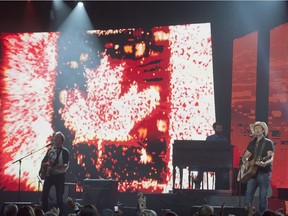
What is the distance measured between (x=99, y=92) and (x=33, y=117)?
5.58 ft

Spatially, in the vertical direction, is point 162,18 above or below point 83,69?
above

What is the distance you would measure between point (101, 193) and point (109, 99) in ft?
9.96


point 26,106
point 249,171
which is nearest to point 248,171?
point 249,171

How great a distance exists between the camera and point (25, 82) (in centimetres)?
1550

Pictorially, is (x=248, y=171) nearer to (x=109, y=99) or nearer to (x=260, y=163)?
(x=260, y=163)

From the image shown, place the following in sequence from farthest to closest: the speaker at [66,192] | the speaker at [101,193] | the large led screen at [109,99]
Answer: the large led screen at [109,99]
the speaker at [66,192]
the speaker at [101,193]

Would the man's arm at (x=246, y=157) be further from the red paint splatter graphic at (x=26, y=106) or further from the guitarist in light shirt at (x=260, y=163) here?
the red paint splatter graphic at (x=26, y=106)

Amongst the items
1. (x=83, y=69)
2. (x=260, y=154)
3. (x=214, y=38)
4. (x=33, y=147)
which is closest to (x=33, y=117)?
(x=33, y=147)

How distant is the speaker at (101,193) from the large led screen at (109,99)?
205 cm

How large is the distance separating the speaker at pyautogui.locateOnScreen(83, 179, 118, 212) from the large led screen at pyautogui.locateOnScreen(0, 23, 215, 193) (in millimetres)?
2051

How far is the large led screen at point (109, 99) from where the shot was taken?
1453 centimetres

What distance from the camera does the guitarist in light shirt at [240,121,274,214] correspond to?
1060cm

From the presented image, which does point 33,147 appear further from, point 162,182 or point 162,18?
point 162,18

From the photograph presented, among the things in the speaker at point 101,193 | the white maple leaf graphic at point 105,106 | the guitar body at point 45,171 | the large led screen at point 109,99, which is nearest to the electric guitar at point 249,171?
the speaker at point 101,193
